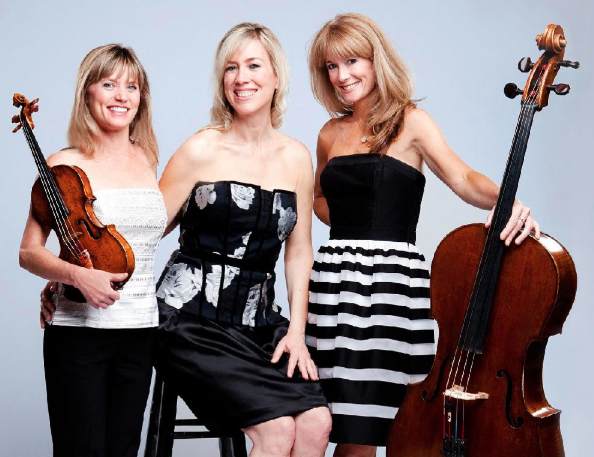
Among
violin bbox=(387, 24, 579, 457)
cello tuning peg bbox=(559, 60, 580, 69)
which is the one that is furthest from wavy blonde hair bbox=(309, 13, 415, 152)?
cello tuning peg bbox=(559, 60, 580, 69)

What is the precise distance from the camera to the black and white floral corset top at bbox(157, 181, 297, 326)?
3084mm

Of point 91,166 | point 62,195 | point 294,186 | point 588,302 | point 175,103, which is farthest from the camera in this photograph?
point 588,302

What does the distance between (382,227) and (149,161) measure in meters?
0.80

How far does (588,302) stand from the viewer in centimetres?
525

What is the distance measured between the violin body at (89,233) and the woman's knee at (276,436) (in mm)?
657

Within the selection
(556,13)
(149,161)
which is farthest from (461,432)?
(556,13)

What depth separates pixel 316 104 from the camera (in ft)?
16.6

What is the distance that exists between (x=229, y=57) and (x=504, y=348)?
1.29m

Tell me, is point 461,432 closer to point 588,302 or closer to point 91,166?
point 91,166

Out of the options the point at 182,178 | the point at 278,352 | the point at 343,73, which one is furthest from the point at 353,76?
the point at 278,352

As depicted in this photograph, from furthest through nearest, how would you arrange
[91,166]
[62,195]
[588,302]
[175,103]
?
[588,302] < [175,103] < [91,166] < [62,195]

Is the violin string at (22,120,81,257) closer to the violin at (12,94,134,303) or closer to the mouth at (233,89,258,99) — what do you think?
the violin at (12,94,134,303)

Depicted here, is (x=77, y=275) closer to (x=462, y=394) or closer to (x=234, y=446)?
(x=234, y=446)

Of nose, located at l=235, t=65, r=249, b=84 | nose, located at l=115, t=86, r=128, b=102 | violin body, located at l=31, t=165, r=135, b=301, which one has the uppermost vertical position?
nose, located at l=235, t=65, r=249, b=84
